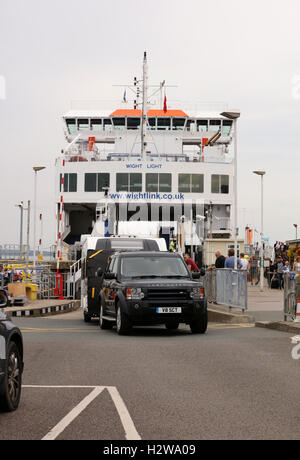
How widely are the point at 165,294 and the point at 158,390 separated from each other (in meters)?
7.94

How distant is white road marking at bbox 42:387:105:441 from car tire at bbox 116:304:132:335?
7.80m

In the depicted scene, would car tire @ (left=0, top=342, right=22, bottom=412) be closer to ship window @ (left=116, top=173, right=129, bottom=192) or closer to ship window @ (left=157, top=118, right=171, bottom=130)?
ship window @ (left=116, top=173, right=129, bottom=192)

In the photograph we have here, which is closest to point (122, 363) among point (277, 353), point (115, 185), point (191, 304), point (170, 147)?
point (277, 353)

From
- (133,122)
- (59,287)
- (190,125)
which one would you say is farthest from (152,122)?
(59,287)

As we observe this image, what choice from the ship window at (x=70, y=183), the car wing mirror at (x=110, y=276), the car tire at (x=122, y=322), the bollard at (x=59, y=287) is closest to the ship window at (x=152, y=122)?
the ship window at (x=70, y=183)

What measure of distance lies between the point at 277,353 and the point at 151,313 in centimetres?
434

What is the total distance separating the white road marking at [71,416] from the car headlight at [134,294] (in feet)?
25.2

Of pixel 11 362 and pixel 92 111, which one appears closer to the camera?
pixel 11 362

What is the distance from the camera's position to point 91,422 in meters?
6.80

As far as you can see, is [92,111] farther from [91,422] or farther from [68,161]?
[91,422]

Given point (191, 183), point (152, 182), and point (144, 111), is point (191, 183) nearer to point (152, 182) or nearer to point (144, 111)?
point (152, 182)

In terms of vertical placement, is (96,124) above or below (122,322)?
above

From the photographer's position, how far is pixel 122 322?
16.8 metres
